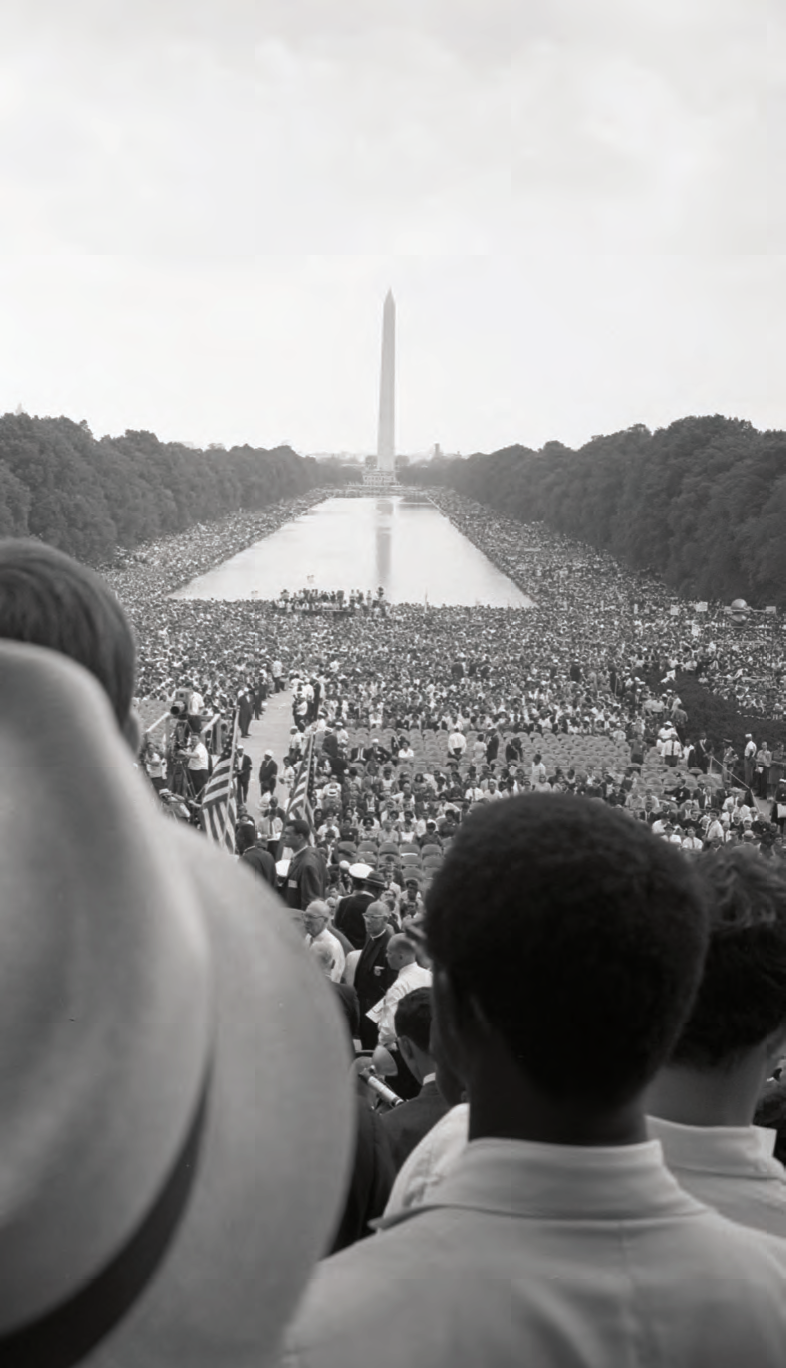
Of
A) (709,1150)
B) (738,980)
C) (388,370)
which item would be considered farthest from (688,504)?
(388,370)

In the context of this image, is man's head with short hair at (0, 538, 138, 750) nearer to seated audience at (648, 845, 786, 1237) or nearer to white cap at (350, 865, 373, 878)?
seated audience at (648, 845, 786, 1237)

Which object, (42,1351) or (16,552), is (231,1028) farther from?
(16,552)

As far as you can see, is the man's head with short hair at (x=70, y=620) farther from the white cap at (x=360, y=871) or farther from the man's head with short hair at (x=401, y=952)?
the white cap at (x=360, y=871)

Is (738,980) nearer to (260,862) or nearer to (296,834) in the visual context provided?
(260,862)

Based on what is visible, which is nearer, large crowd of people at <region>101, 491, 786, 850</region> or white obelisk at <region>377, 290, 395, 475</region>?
large crowd of people at <region>101, 491, 786, 850</region>

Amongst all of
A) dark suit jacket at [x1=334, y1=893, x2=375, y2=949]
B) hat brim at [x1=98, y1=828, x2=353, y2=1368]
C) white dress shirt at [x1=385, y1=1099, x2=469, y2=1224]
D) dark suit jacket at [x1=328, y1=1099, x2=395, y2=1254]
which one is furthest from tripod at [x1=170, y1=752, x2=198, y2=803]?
hat brim at [x1=98, y1=828, x2=353, y2=1368]

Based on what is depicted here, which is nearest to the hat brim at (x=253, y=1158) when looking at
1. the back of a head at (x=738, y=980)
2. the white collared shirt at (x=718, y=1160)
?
the white collared shirt at (x=718, y=1160)
